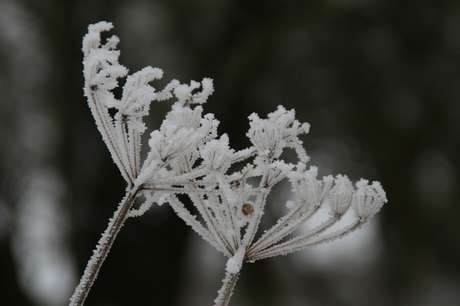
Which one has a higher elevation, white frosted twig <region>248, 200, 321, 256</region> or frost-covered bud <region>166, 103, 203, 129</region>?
frost-covered bud <region>166, 103, 203, 129</region>

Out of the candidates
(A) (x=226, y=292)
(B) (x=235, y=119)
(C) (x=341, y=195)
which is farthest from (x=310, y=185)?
(B) (x=235, y=119)

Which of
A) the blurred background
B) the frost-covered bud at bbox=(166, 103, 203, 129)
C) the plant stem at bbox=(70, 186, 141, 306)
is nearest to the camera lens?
the plant stem at bbox=(70, 186, 141, 306)

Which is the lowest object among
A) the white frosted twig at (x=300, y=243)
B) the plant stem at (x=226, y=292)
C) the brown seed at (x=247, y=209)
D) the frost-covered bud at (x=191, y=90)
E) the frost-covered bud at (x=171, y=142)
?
the plant stem at (x=226, y=292)

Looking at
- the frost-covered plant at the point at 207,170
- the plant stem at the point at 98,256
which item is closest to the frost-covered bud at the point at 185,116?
the frost-covered plant at the point at 207,170

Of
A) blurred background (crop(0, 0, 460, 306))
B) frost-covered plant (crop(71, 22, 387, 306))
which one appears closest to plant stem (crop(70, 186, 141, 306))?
frost-covered plant (crop(71, 22, 387, 306))

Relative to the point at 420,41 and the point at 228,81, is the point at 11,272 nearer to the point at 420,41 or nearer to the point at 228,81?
the point at 228,81

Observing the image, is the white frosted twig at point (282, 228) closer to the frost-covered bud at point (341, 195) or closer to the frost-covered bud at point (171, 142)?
the frost-covered bud at point (341, 195)

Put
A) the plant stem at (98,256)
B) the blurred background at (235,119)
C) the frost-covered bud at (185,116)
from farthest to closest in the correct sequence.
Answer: the blurred background at (235,119) → the frost-covered bud at (185,116) → the plant stem at (98,256)

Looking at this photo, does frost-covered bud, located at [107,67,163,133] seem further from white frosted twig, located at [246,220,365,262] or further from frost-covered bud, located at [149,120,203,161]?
white frosted twig, located at [246,220,365,262]
